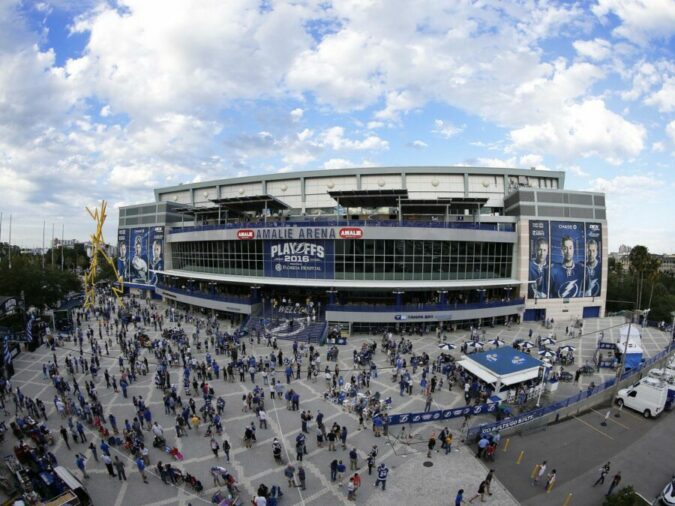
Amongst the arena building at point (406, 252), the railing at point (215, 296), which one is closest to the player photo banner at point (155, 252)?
the arena building at point (406, 252)

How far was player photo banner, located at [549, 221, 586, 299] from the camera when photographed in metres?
48.0

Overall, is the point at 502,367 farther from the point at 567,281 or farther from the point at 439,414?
the point at 567,281

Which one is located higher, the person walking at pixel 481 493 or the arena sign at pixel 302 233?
the arena sign at pixel 302 233

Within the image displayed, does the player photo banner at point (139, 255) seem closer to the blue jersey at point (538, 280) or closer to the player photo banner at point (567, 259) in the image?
the blue jersey at point (538, 280)

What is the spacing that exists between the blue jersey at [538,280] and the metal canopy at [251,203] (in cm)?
3459

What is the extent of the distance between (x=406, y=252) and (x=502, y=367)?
20.0m

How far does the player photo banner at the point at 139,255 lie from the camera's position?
215ft

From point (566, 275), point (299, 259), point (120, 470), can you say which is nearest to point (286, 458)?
point (120, 470)

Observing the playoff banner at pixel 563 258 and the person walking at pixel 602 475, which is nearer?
the person walking at pixel 602 475

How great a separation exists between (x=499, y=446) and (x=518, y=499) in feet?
13.5

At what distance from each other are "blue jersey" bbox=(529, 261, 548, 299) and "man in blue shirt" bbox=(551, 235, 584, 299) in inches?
41.7

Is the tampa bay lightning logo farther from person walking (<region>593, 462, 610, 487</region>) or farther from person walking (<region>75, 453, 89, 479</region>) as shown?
person walking (<region>75, 453, 89, 479</region>)

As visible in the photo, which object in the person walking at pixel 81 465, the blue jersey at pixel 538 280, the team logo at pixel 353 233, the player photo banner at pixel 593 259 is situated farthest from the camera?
the player photo banner at pixel 593 259

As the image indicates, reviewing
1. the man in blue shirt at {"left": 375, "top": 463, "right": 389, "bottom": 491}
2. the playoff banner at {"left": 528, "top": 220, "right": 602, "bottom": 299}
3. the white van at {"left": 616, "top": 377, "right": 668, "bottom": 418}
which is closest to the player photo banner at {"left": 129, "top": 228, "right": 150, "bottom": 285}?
the man in blue shirt at {"left": 375, "top": 463, "right": 389, "bottom": 491}
